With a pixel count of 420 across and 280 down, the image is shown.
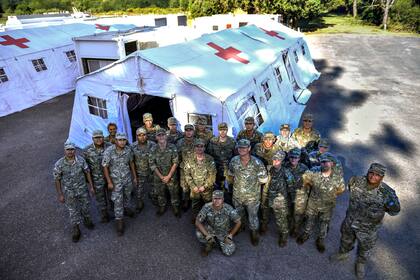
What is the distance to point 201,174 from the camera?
16.7 feet

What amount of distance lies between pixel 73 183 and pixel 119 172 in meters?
0.74

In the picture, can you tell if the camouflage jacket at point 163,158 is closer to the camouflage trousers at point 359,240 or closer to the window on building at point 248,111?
the window on building at point 248,111

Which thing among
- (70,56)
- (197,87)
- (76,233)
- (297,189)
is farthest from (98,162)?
(70,56)

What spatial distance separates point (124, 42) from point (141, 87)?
14.1 feet

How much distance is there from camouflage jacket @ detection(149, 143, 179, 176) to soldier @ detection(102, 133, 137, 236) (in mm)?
367

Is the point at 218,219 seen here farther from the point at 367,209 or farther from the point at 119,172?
the point at 367,209

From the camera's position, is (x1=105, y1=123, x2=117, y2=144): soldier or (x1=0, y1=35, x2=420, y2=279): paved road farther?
(x1=105, y1=123, x2=117, y2=144): soldier

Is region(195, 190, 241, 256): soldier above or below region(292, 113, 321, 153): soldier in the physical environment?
below

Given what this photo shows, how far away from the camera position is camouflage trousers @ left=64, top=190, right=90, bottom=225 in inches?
193

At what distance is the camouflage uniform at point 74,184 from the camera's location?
4785mm

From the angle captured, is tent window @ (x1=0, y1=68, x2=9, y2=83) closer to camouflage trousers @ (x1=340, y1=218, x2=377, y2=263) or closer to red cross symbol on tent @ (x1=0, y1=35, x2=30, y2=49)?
red cross symbol on tent @ (x1=0, y1=35, x2=30, y2=49)

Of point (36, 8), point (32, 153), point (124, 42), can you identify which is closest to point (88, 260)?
point (32, 153)

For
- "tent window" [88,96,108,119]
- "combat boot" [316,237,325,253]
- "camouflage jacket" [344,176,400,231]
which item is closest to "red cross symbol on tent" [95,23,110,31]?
"tent window" [88,96,108,119]

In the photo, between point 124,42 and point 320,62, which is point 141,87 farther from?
point 320,62
